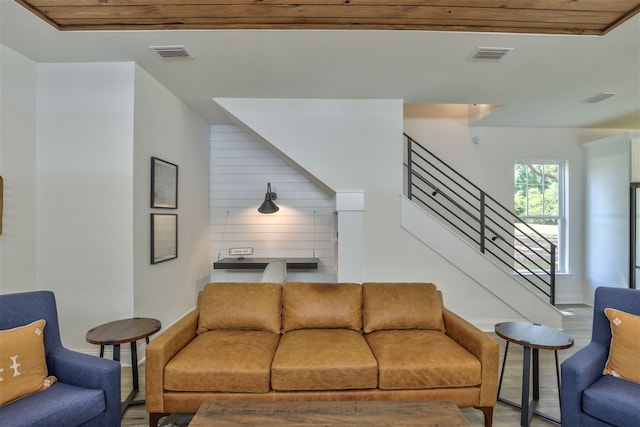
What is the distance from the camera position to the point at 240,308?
264 cm

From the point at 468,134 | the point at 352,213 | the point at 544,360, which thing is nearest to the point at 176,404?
the point at 352,213

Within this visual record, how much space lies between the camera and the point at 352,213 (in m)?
4.06

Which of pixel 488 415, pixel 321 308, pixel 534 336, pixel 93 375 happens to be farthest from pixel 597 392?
pixel 93 375

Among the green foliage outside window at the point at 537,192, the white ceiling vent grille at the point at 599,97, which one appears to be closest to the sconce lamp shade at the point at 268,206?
the green foliage outside window at the point at 537,192

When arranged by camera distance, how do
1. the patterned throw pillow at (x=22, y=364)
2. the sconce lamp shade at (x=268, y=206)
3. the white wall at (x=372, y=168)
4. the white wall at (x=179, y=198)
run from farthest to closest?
the sconce lamp shade at (x=268, y=206) → the white wall at (x=372, y=168) → the white wall at (x=179, y=198) → the patterned throw pillow at (x=22, y=364)

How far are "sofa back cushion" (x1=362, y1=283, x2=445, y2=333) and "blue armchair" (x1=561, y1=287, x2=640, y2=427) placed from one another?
35.3 inches

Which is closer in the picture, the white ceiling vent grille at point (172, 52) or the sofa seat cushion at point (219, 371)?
the sofa seat cushion at point (219, 371)

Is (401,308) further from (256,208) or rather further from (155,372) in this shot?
(256,208)

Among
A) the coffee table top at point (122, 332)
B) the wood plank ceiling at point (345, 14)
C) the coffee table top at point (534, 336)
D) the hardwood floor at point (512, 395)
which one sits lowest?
the hardwood floor at point (512, 395)

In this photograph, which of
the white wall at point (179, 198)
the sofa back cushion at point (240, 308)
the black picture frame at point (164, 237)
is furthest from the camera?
the black picture frame at point (164, 237)

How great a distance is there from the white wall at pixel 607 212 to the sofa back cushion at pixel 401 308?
374 centimetres

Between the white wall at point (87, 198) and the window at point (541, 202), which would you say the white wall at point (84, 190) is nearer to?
the white wall at point (87, 198)

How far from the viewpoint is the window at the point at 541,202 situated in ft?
17.9

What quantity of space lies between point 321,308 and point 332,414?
111cm
